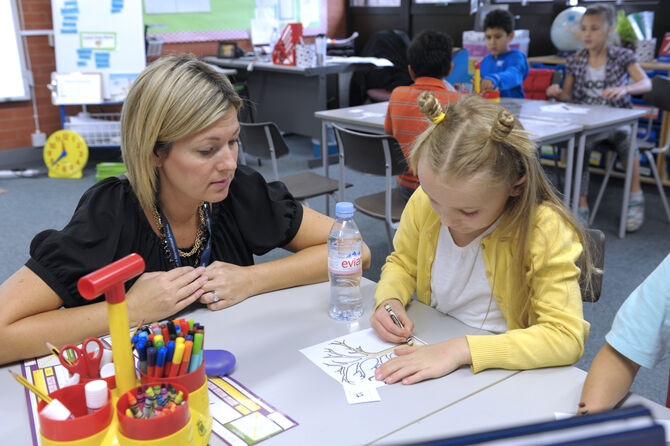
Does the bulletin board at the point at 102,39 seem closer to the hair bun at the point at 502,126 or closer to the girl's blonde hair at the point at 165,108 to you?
the girl's blonde hair at the point at 165,108

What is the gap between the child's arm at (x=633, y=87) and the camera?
12.3 ft

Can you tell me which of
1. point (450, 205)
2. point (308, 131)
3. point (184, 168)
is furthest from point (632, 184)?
point (184, 168)

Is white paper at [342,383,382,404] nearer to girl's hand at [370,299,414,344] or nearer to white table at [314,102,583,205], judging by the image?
girl's hand at [370,299,414,344]

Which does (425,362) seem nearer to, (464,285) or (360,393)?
(360,393)

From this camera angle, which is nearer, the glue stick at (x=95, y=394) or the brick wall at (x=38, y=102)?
the glue stick at (x=95, y=394)

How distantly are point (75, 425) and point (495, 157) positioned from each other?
829mm

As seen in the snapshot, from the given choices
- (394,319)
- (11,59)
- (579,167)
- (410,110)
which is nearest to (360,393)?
(394,319)

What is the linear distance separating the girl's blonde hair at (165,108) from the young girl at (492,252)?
0.43 m

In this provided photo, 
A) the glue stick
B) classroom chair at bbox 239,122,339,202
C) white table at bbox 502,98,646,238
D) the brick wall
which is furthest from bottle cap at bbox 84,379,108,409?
the brick wall

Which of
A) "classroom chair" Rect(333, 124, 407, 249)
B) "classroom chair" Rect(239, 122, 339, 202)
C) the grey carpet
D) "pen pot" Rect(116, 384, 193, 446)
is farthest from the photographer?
"classroom chair" Rect(239, 122, 339, 202)

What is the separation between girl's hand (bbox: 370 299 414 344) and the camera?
112cm

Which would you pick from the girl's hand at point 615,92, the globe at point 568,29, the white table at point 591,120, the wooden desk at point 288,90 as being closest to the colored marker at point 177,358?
the white table at point 591,120

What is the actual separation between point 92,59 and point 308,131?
6.38 feet

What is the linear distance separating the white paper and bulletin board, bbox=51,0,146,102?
185 inches
